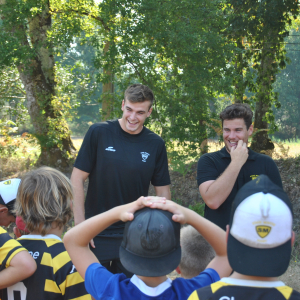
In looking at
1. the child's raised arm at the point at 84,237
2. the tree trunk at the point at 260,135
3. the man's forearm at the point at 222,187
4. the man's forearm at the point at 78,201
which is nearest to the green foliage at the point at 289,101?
the tree trunk at the point at 260,135

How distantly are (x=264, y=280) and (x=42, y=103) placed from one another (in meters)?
10.5

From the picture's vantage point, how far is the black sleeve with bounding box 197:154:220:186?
2.96m

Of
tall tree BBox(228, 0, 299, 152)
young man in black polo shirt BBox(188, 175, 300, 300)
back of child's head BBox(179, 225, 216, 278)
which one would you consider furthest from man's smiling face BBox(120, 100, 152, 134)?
tall tree BBox(228, 0, 299, 152)

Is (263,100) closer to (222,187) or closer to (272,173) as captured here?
(272,173)

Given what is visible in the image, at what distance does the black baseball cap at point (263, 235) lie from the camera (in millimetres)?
1188

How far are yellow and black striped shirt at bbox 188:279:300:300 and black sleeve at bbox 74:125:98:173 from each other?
6.46 ft

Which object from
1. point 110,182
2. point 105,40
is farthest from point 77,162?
point 105,40

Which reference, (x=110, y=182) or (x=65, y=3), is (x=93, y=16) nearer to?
(x=65, y=3)

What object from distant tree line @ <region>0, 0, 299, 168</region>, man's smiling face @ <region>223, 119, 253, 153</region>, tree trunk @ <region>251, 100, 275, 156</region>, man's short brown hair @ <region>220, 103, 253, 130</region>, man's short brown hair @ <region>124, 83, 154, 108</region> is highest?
distant tree line @ <region>0, 0, 299, 168</region>

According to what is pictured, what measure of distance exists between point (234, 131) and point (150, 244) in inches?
76.0

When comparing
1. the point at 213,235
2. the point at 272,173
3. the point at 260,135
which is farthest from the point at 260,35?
the point at 213,235

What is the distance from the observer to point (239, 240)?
123cm

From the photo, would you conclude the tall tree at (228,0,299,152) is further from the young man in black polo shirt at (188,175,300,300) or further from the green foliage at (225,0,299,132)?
the young man in black polo shirt at (188,175,300,300)

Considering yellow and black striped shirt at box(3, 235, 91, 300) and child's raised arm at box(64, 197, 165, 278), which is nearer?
child's raised arm at box(64, 197, 165, 278)
